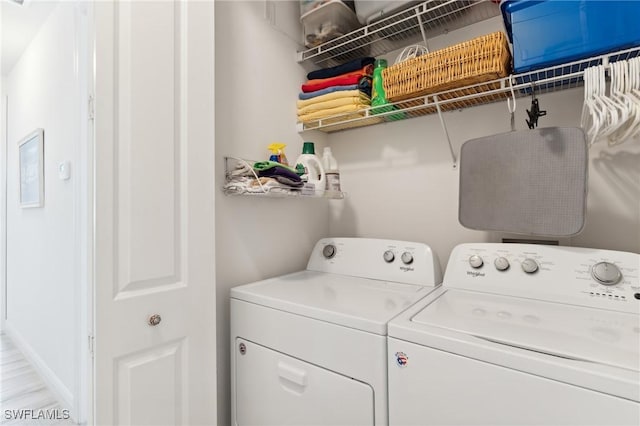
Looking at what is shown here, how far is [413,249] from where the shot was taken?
138 cm

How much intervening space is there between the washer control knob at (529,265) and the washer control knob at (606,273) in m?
0.15

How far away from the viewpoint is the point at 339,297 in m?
1.14

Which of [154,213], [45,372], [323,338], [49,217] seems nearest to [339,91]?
[154,213]

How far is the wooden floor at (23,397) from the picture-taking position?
1837 mm

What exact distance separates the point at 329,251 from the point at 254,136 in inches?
27.2

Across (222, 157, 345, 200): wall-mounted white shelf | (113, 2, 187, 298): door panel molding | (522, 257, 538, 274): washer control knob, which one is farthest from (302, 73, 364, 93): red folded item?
(522, 257, 538, 274): washer control knob

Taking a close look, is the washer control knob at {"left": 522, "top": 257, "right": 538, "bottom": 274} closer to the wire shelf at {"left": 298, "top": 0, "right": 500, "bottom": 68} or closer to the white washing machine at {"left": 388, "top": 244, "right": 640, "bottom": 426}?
the white washing machine at {"left": 388, "top": 244, "right": 640, "bottom": 426}

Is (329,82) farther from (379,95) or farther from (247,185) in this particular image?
(247,185)

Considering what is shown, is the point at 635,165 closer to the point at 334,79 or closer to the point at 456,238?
the point at 456,238

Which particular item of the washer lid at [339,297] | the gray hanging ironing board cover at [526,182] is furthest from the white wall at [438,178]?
the washer lid at [339,297]

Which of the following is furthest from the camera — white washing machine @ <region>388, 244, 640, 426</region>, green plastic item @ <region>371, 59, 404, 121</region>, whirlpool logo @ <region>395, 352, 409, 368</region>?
green plastic item @ <region>371, 59, 404, 121</region>

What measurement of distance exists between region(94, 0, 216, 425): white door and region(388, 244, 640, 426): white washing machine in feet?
2.43

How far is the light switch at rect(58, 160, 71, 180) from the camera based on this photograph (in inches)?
71.3

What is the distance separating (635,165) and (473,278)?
0.73 m
